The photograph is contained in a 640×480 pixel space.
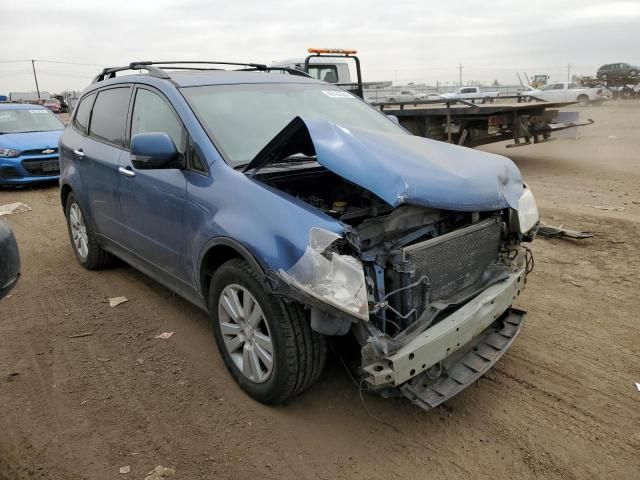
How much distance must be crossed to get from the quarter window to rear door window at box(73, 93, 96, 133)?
1.17 m

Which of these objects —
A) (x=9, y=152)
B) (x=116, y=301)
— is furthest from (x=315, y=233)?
(x=9, y=152)

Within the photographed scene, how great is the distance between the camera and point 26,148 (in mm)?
9719

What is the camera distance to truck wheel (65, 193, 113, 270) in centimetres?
505

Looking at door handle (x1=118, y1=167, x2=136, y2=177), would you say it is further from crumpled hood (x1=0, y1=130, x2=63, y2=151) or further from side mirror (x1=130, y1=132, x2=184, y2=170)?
crumpled hood (x1=0, y1=130, x2=63, y2=151)

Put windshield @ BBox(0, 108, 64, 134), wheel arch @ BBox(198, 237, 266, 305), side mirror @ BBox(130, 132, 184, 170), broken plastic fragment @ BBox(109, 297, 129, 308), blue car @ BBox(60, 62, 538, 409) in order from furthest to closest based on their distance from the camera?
1. windshield @ BBox(0, 108, 64, 134)
2. broken plastic fragment @ BBox(109, 297, 129, 308)
3. side mirror @ BBox(130, 132, 184, 170)
4. wheel arch @ BBox(198, 237, 266, 305)
5. blue car @ BBox(60, 62, 538, 409)

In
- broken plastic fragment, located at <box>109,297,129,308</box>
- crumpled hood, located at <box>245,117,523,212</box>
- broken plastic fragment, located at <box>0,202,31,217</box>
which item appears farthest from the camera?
broken plastic fragment, located at <box>0,202,31,217</box>

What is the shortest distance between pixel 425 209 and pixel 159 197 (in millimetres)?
1834

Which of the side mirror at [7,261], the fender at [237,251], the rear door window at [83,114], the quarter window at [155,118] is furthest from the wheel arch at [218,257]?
the rear door window at [83,114]

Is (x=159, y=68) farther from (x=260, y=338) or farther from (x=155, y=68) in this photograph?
(x=260, y=338)

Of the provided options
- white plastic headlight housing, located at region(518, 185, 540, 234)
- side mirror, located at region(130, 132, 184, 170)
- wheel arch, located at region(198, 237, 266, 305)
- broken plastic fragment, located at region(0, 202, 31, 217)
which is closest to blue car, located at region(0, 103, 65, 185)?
broken plastic fragment, located at region(0, 202, 31, 217)

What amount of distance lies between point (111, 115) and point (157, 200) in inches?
53.8

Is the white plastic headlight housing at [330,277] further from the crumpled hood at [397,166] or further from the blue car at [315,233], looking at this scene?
the crumpled hood at [397,166]

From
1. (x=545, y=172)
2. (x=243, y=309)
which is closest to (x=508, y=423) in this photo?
(x=243, y=309)

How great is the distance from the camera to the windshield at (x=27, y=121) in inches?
419
